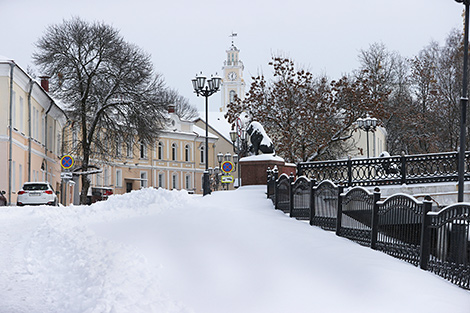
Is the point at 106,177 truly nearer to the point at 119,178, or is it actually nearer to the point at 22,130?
the point at 119,178

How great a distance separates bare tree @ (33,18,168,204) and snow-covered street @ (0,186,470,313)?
102ft

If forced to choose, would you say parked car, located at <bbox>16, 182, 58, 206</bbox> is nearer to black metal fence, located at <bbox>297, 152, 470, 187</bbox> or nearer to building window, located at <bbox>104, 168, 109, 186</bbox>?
black metal fence, located at <bbox>297, 152, 470, 187</bbox>

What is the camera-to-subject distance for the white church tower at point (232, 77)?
140250 millimetres

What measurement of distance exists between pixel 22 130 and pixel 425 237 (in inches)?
1234

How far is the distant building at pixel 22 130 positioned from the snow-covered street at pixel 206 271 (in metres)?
20.9

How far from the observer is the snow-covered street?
31.5 feet

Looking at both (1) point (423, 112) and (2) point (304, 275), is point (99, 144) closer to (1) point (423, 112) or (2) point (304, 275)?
(1) point (423, 112)

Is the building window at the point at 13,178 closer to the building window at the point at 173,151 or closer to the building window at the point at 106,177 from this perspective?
the building window at the point at 106,177

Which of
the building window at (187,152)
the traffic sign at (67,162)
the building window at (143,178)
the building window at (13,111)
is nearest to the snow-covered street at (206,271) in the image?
the traffic sign at (67,162)

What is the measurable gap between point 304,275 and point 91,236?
16.5 feet

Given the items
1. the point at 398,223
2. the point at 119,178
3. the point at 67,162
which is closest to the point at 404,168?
the point at 398,223

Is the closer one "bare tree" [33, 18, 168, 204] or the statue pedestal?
the statue pedestal

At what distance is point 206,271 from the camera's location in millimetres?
10953

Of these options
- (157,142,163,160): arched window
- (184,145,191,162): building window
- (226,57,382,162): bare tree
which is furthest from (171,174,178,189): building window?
(226,57,382,162): bare tree
